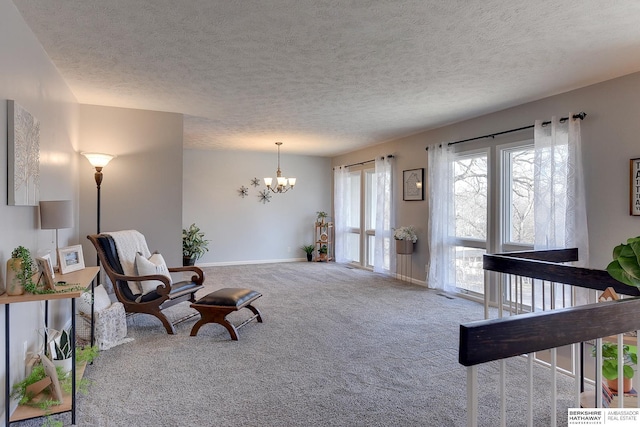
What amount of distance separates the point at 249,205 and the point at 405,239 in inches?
149

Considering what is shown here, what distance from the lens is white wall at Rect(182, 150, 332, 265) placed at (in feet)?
26.4

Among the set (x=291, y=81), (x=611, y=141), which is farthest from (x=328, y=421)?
(x=611, y=141)

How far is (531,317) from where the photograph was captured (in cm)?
119

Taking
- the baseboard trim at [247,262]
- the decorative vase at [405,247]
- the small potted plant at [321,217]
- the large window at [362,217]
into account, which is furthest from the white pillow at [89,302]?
the small potted plant at [321,217]

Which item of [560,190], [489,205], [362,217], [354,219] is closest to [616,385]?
[560,190]

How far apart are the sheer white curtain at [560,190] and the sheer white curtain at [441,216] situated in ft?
4.79

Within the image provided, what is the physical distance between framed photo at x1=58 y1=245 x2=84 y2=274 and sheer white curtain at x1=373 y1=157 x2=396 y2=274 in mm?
5039

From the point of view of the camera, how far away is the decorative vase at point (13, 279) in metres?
2.04

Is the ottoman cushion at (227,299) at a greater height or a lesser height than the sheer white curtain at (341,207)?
lesser

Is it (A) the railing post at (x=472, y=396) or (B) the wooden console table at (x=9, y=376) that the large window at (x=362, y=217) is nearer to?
(B) the wooden console table at (x=9, y=376)

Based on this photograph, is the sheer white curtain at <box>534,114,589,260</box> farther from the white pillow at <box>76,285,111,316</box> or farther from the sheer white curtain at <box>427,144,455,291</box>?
the white pillow at <box>76,285,111,316</box>

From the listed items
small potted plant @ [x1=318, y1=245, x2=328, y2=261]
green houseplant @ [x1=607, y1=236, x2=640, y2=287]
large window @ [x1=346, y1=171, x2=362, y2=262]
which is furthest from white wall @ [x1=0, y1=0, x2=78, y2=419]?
large window @ [x1=346, y1=171, x2=362, y2=262]

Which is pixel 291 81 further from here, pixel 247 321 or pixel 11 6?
pixel 247 321

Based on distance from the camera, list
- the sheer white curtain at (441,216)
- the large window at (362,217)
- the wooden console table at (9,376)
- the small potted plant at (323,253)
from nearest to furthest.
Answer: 1. the wooden console table at (9,376)
2. the sheer white curtain at (441,216)
3. the large window at (362,217)
4. the small potted plant at (323,253)
